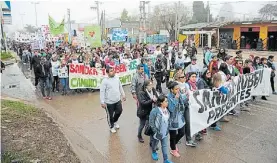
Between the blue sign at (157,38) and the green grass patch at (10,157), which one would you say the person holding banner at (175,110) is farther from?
the blue sign at (157,38)

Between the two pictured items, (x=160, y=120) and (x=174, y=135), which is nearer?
(x=160, y=120)

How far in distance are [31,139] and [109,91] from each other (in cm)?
201

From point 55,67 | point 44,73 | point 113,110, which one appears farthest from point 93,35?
point 113,110

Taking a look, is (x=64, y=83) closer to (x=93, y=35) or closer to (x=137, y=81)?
(x=137, y=81)

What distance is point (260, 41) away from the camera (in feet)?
104

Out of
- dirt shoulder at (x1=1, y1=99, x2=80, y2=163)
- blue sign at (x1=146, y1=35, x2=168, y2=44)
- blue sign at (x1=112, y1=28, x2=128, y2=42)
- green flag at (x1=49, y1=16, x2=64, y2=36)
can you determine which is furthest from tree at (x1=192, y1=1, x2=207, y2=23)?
dirt shoulder at (x1=1, y1=99, x2=80, y2=163)

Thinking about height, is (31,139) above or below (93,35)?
below

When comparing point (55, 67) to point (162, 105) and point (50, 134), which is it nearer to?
point (50, 134)

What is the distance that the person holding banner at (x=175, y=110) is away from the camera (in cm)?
486

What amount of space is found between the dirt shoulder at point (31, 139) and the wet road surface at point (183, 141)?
0.40 metres

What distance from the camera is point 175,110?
16.1 feet

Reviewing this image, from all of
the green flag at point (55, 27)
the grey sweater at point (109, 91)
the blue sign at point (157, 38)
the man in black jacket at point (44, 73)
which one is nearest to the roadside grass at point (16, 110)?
the man in black jacket at point (44, 73)

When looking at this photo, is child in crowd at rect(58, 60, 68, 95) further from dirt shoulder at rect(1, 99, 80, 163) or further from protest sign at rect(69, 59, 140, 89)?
dirt shoulder at rect(1, 99, 80, 163)

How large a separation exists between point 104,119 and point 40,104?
3.18 meters
